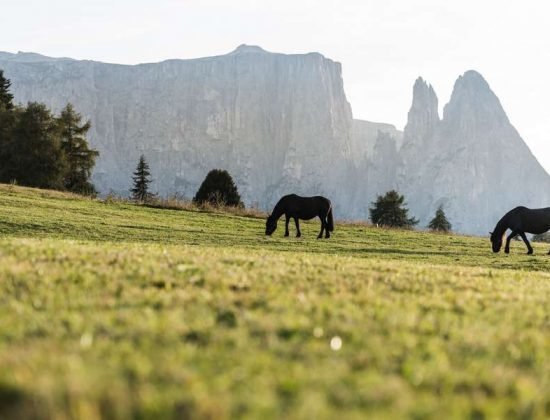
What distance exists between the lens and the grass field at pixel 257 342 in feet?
11.9

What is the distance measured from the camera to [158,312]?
20.3 ft

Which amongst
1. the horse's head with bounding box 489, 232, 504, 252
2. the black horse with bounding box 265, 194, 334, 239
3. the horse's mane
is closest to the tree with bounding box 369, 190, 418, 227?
Answer: the black horse with bounding box 265, 194, 334, 239

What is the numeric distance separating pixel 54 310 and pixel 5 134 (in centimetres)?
6712

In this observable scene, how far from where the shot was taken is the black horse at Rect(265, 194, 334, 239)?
31266 millimetres

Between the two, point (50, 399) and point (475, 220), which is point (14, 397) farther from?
point (475, 220)

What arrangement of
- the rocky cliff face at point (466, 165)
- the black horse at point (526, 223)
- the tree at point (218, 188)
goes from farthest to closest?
the rocky cliff face at point (466, 165) → the tree at point (218, 188) → the black horse at point (526, 223)

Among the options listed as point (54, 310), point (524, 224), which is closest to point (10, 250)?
point (54, 310)

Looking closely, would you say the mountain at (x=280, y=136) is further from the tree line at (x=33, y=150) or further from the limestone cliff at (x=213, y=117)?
the tree line at (x=33, y=150)

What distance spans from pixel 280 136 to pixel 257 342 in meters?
175

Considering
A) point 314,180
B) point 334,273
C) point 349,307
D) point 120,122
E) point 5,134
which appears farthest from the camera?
point 314,180

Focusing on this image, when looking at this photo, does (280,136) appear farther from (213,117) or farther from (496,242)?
(496,242)

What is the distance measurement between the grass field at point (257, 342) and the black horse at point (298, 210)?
2071cm

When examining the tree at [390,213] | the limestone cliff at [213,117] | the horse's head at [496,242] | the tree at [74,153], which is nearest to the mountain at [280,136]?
the limestone cliff at [213,117]

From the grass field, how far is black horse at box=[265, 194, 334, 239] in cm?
2071
